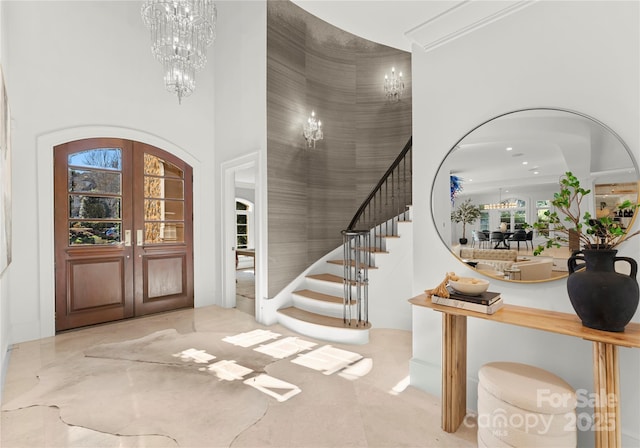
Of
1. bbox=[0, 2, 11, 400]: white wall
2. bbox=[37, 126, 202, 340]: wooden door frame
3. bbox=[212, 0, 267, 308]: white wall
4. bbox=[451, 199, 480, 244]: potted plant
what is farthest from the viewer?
bbox=[212, 0, 267, 308]: white wall

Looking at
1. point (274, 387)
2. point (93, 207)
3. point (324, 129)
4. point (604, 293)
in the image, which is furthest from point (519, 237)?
point (93, 207)

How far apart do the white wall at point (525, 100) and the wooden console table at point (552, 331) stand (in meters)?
0.21

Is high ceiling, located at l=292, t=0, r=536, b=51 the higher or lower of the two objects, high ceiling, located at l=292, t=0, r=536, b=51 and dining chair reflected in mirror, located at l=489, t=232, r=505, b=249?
the higher

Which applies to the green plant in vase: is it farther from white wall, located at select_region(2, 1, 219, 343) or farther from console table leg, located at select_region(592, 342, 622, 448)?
white wall, located at select_region(2, 1, 219, 343)

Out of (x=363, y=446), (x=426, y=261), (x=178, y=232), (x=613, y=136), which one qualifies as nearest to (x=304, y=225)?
(x=178, y=232)

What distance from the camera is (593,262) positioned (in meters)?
1.50

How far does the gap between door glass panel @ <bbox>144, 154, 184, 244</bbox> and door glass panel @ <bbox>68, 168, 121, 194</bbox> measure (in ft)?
1.27

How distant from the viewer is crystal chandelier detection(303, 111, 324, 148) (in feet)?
15.1

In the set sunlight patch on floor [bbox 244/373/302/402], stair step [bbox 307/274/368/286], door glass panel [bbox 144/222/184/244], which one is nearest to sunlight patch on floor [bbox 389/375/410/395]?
sunlight patch on floor [bbox 244/373/302/402]

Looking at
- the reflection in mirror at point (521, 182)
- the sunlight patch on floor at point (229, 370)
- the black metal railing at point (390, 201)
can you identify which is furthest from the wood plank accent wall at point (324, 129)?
the reflection in mirror at point (521, 182)

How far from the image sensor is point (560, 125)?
1.86 meters

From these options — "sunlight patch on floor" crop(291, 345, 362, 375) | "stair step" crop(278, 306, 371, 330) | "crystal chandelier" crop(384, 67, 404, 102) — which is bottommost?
"sunlight patch on floor" crop(291, 345, 362, 375)

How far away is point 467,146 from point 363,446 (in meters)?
2.07

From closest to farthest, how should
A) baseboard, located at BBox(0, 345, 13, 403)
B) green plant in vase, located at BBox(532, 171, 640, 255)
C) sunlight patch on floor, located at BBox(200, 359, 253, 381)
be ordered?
green plant in vase, located at BBox(532, 171, 640, 255) < baseboard, located at BBox(0, 345, 13, 403) < sunlight patch on floor, located at BBox(200, 359, 253, 381)
